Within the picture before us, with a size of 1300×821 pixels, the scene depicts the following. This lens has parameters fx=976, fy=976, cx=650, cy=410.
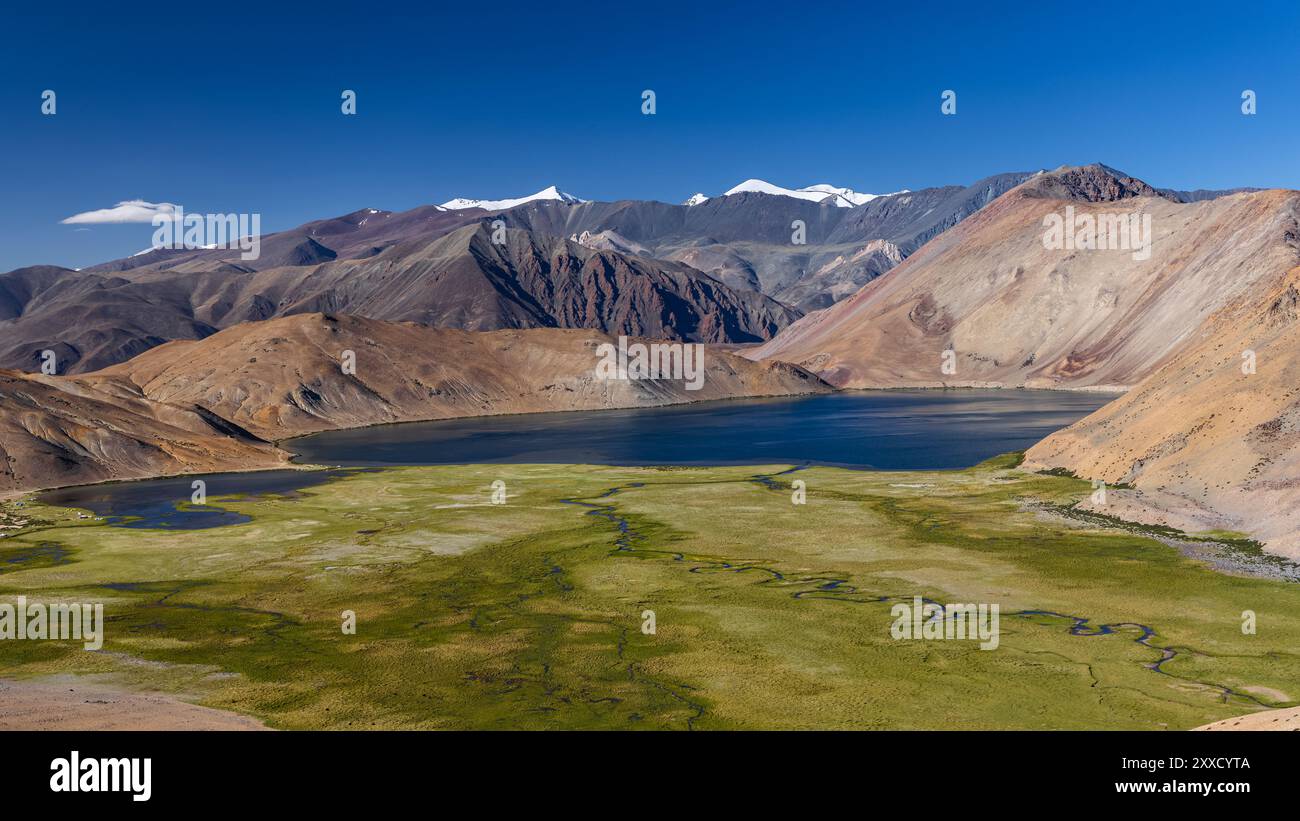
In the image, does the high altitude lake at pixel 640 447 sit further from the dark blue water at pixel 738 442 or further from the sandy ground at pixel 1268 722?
the sandy ground at pixel 1268 722

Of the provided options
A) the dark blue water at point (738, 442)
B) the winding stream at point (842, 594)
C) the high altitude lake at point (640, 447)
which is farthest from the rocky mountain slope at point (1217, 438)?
the dark blue water at point (738, 442)

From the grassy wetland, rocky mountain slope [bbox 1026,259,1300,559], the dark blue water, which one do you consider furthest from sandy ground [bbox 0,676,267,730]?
the dark blue water

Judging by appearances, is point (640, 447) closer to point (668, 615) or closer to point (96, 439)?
point (96, 439)

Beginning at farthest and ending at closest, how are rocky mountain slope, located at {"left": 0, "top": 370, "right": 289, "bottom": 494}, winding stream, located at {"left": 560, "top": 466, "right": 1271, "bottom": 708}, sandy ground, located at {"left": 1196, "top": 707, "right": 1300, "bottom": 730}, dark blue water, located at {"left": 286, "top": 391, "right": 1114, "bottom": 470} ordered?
dark blue water, located at {"left": 286, "top": 391, "right": 1114, "bottom": 470} → rocky mountain slope, located at {"left": 0, "top": 370, "right": 289, "bottom": 494} → winding stream, located at {"left": 560, "top": 466, "right": 1271, "bottom": 708} → sandy ground, located at {"left": 1196, "top": 707, "right": 1300, "bottom": 730}

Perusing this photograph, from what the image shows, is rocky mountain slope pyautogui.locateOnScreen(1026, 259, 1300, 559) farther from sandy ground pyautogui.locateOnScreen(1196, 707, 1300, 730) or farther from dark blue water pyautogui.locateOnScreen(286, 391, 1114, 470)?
sandy ground pyautogui.locateOnScreen(1196, 707, 1300, 730)

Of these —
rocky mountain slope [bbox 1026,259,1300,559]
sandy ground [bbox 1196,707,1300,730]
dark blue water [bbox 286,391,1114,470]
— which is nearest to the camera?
sandy ground [bbox 1196,707,1300,730]
